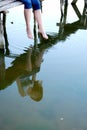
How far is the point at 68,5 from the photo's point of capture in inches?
577

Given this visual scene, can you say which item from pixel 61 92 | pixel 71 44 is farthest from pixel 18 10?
pixel 61 92

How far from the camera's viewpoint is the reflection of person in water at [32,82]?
579cm

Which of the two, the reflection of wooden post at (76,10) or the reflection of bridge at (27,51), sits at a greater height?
the reflection of bridge at (27,51)

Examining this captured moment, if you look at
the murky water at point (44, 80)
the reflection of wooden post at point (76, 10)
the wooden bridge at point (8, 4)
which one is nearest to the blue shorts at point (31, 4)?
the wooden bridge at point (8, 4)

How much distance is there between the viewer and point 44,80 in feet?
20.8

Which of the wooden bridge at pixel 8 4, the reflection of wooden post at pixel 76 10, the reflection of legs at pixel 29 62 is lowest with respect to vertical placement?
the reflection of wooden post at pixel 76 10

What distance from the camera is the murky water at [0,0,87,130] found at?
4918mm

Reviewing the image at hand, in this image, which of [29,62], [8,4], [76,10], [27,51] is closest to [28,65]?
[29,62]

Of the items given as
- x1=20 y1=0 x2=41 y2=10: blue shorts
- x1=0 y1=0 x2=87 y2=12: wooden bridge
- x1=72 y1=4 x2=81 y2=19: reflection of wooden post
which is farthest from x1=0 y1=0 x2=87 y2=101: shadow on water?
x1=72 y1=4 x2=81 y2=19: reflection of wooden post

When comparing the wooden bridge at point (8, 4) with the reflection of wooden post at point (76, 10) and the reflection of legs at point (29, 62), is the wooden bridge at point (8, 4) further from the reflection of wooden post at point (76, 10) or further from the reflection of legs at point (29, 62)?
the reflection of wooden post at point (76, 10)

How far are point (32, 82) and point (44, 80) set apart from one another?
0.81 feet

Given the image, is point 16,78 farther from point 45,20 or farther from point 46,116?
point 45,20

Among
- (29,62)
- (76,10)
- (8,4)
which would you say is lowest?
(76,10)

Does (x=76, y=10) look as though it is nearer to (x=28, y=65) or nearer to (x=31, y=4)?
(x=28, y=65)
